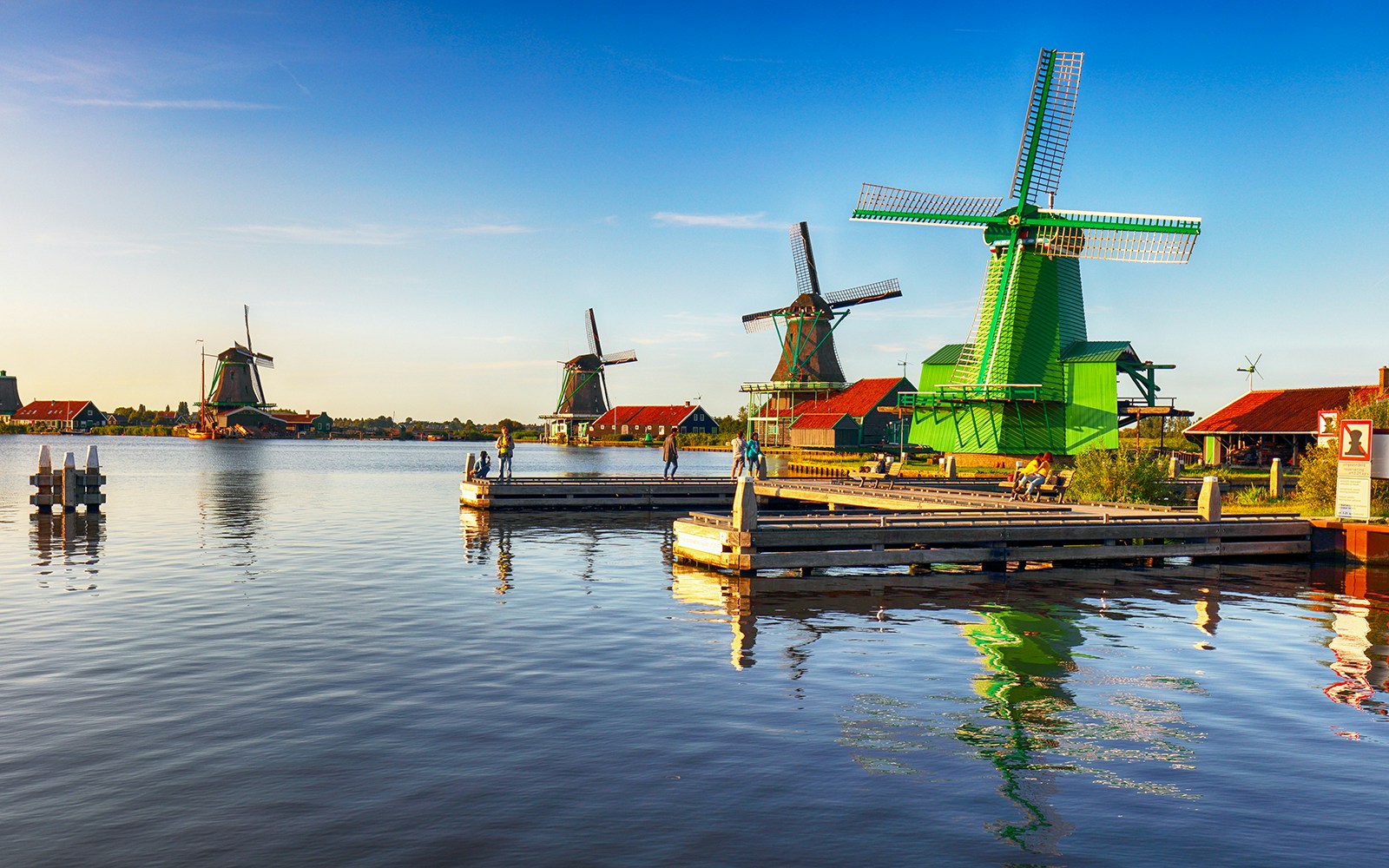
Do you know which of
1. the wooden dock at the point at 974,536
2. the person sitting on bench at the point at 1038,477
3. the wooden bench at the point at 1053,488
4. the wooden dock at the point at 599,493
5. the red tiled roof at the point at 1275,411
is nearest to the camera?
the wooden dock at the point at 974,536

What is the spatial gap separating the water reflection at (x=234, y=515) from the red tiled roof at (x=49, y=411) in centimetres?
14206

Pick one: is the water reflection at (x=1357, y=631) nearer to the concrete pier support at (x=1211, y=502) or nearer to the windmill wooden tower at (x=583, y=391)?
the concrete pier support at (x=1211, y=502)

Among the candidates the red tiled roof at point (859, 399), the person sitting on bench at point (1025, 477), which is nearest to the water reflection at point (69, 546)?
the person sitting on bench at point (1025, 477)

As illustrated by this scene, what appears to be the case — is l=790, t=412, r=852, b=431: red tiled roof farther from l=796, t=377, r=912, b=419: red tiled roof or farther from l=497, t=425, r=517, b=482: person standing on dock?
l=497, t=425, r=517, b=482: person standing on dock

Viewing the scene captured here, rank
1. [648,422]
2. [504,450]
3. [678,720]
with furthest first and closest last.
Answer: [648,422], [504,450], [678,720]

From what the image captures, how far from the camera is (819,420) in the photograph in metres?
93.5

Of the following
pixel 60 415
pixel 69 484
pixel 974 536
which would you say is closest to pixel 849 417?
pixel 69 484

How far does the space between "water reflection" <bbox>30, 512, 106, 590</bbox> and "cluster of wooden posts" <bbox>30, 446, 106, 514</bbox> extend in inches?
16.3

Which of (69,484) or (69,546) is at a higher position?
(69,484)

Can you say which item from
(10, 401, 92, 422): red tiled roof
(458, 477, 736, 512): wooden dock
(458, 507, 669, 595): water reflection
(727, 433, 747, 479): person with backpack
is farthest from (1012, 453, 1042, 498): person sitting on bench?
(10, 401, 92, 422): red tiled roof

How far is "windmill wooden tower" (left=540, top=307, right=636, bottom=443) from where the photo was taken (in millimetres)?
148500

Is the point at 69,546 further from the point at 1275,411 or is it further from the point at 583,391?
the point at 583,391

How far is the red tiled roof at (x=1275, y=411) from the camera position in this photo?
2050 inches

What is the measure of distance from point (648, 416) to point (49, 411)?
117 metres
